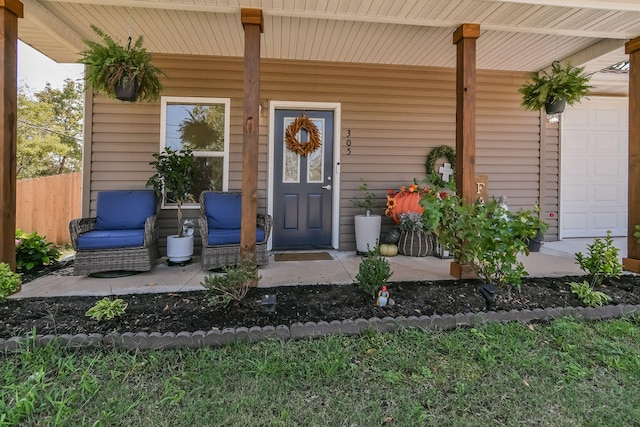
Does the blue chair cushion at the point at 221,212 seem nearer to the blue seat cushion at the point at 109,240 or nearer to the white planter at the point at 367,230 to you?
the blue seat cushion at the point at 109,240

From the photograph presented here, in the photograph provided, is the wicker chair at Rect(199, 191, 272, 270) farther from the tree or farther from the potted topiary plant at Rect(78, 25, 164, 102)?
the tree

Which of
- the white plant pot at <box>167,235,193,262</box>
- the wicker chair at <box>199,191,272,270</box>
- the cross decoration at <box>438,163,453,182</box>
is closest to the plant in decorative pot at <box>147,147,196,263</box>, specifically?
the white plant pot at <box>167,235,193,262</box>

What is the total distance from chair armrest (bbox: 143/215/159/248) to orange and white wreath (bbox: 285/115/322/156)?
1902 millimetres

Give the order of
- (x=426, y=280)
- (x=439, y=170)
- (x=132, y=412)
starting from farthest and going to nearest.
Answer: (x=439, y=170), (x=426, y=280), (x=132, y=412)

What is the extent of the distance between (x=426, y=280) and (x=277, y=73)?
317 centimetres

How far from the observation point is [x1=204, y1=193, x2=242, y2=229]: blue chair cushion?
12.3 ft

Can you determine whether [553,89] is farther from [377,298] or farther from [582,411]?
[582,411]

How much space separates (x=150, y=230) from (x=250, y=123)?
5.25 ft

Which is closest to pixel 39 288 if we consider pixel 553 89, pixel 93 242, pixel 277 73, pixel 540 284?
pixel 93 242

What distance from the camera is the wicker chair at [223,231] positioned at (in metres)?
3.36

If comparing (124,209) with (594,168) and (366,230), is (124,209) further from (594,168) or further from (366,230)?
(594,168)

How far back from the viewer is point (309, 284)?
Result: 293 cm

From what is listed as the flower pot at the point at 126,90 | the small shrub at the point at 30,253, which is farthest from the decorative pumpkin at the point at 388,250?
the small shrub at the point at 30,253

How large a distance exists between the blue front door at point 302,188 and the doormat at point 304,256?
0.86ft
